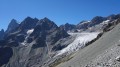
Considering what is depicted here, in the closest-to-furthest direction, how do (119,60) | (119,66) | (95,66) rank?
(119,66) → (119,60) → (95,66)

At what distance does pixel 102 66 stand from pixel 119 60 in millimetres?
2602

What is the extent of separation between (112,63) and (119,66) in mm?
2508

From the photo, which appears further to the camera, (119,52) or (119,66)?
(119,52)

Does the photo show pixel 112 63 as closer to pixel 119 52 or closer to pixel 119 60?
pixel 119 60

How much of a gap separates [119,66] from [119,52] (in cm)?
920

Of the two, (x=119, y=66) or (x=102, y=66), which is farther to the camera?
(x=102, y=66)

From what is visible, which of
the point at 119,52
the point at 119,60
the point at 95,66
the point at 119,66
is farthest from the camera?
the point at 119,52

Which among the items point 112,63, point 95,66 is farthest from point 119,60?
point 95,66

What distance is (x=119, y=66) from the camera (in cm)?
3391

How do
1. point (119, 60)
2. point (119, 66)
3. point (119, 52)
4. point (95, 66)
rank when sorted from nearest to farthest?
point (119, 66) → point (119, 60) → point (95, 66) → point (119, 52)

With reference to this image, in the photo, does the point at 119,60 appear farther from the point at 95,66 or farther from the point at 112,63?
the point at 95,66

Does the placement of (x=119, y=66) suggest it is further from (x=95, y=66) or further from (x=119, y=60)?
(x=95, y=66)

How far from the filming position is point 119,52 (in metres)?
42.8

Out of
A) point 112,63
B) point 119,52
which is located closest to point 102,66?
point 112,63
